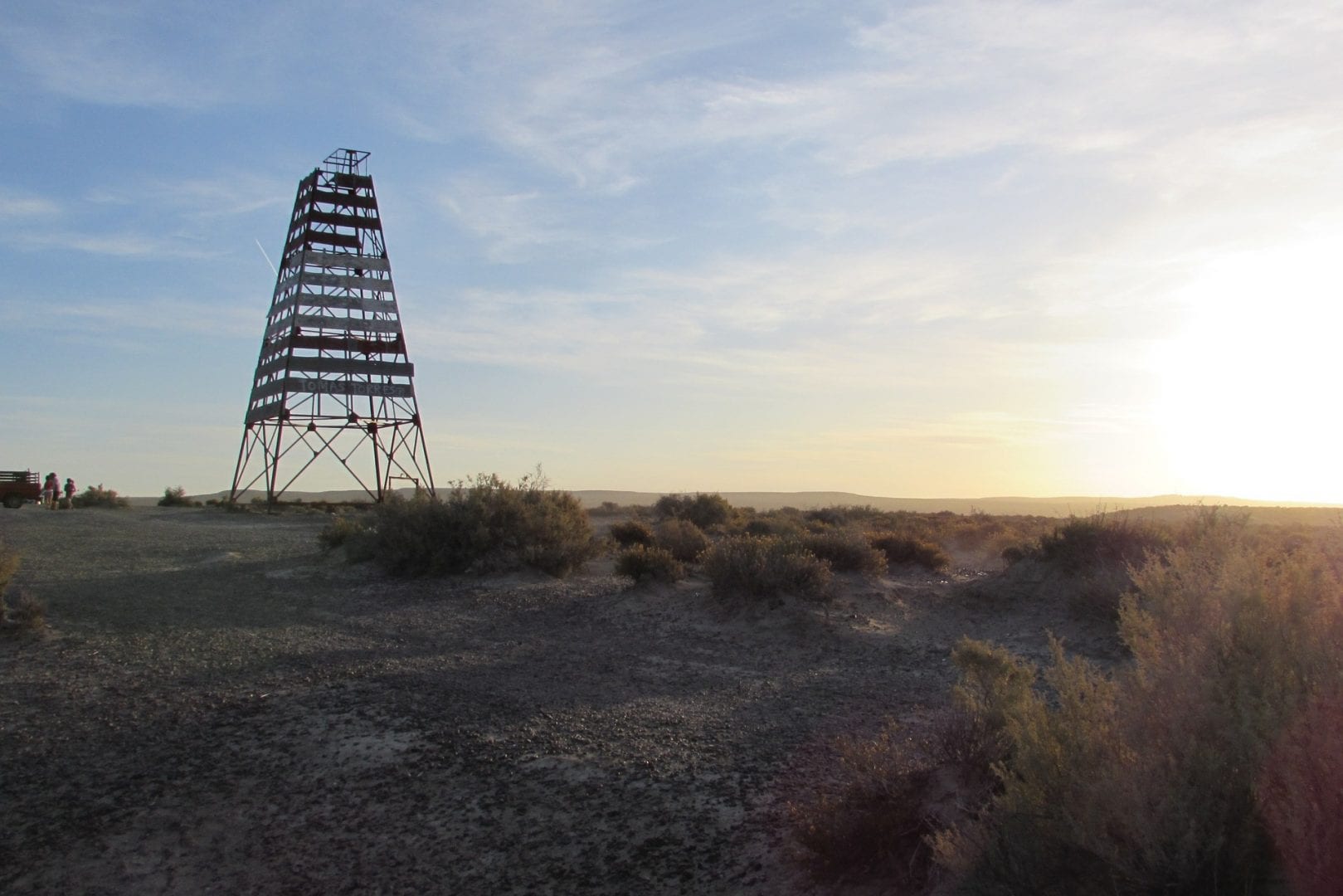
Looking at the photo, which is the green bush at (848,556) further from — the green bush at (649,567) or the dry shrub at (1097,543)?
the dry shrub at (1097,543)

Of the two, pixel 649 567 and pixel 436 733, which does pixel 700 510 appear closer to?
pixel 649 567

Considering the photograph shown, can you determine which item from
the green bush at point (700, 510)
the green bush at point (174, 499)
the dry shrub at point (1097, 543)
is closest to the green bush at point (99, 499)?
the green bush at point (174, 499)

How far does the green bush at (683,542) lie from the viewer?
17.1 metres

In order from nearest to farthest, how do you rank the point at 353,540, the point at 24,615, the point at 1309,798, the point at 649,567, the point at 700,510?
the point at 1309,798, the point at 24,615, the point at 649,567, the point at 353,540, the point at 700,510

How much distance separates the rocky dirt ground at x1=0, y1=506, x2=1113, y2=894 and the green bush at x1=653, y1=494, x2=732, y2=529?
46.7ft

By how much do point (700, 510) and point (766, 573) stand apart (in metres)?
16.0

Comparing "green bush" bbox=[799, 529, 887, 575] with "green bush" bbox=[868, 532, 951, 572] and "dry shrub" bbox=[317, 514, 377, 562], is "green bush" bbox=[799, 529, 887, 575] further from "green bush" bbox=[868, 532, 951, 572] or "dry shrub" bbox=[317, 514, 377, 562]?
"dry shrub" bbox=[317, 514, 377, 562]

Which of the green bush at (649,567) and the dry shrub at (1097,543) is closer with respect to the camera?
the dry shrub at (1097,543)

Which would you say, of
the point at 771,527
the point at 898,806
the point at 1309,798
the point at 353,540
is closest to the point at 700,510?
the point at 771,527

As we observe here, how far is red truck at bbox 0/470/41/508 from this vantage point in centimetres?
3303

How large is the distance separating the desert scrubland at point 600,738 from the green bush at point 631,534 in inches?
267

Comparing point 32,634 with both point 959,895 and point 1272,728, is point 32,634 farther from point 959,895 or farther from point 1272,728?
point 1272,728

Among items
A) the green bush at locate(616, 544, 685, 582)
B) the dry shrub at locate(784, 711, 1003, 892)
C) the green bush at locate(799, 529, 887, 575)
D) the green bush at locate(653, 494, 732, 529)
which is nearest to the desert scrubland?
the dry shrub at locate(784, 711, 1003, 892)

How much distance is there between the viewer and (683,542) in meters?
17.3
